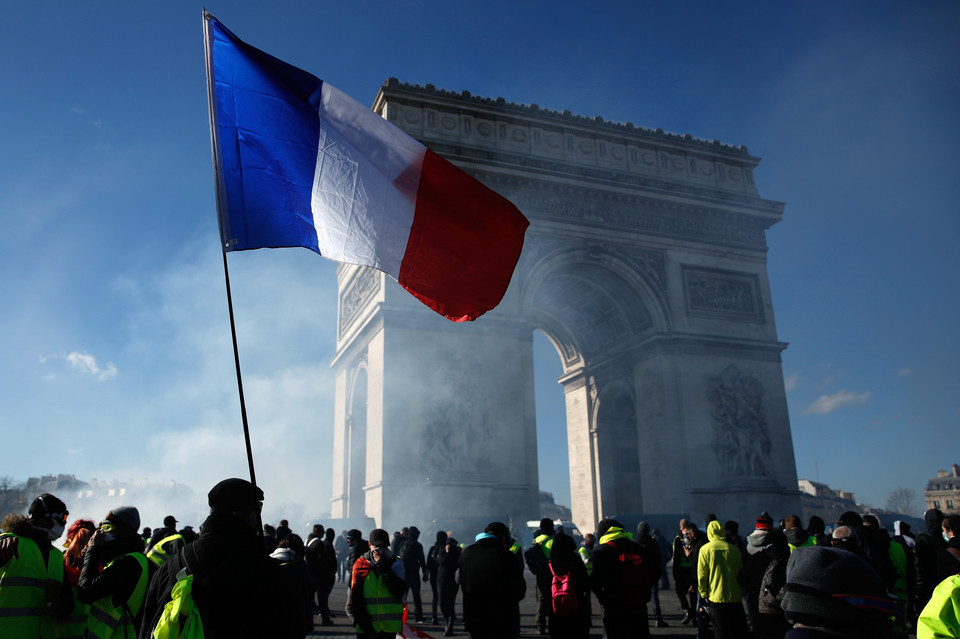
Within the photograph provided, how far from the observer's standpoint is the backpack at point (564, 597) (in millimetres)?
5434

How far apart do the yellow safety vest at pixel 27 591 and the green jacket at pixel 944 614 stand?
416 cm

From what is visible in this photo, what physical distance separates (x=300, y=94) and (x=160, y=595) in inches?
130

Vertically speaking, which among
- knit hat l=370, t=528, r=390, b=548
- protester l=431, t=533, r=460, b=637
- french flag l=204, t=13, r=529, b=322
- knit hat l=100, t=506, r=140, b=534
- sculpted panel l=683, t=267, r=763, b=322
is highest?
sculpted panel l=683, t=267, r=763, b=322

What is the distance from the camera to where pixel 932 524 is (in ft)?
21.5

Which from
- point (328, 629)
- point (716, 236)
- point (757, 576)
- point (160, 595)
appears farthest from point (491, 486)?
point (160, 595)

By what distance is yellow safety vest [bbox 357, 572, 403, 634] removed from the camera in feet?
16.8

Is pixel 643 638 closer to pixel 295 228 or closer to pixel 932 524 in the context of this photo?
pixel 932 524

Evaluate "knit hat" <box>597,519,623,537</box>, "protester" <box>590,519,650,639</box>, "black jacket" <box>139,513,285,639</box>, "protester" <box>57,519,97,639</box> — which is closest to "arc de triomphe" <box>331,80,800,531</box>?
"knit hat" <box>597,519,623,537</box>

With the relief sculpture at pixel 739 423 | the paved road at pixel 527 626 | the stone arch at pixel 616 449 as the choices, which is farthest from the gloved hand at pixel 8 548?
the stone arch at pixel 616 449

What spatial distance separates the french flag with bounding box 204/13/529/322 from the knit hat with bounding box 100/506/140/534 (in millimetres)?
1839

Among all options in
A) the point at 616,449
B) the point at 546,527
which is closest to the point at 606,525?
the point at 546,527

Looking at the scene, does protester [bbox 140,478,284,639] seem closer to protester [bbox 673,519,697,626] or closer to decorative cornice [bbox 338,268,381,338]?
protester [bbox 673,519,697,626]

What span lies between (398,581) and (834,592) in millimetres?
3944

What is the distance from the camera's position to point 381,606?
5.14 meters
